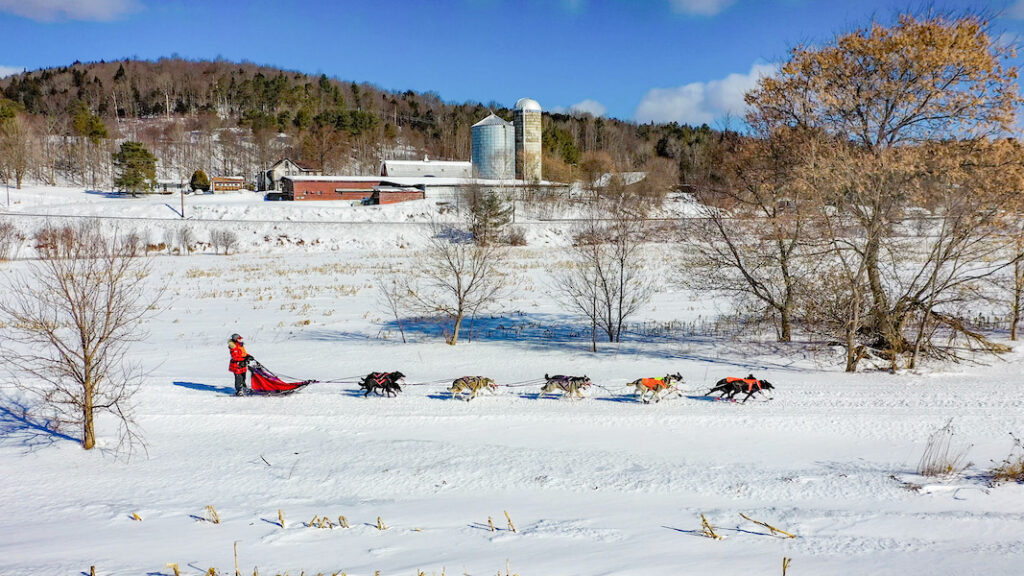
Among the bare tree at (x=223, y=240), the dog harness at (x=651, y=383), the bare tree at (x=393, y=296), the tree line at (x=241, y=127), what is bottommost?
the dog harness at (x=651, y=383)

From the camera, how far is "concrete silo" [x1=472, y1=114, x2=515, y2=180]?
7881 centimetres

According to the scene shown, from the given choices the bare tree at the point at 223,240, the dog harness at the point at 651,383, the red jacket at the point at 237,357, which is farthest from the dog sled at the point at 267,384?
the bare tree at the point at 223,240

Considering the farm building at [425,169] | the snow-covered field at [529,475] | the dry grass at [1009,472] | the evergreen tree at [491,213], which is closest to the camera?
the snow-covered field at [529,475]

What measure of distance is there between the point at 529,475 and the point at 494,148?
243ft

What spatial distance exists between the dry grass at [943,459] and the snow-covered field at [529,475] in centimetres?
17

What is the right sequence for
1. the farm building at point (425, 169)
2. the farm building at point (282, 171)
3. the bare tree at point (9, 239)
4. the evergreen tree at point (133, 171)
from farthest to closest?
the farm building at point (425, 169)
the farm building at point (282, 171)
the evergreen tree at point (133, 171)
the bare tree at point (9, 239)

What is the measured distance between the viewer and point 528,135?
78375 millimetres

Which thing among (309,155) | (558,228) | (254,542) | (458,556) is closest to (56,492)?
(254,542)

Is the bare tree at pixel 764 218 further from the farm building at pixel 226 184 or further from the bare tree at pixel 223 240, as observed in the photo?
the farm building at pixel 226 184

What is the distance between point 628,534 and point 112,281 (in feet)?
28.5

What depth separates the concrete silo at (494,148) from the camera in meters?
78.8

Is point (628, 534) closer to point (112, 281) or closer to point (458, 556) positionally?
point (458, 556)

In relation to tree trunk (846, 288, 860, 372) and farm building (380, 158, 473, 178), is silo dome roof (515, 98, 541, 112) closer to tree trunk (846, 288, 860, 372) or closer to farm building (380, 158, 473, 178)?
farm building (380, 158, 473, 178)

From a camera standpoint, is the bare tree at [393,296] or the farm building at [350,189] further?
the farm building at [350,189]
